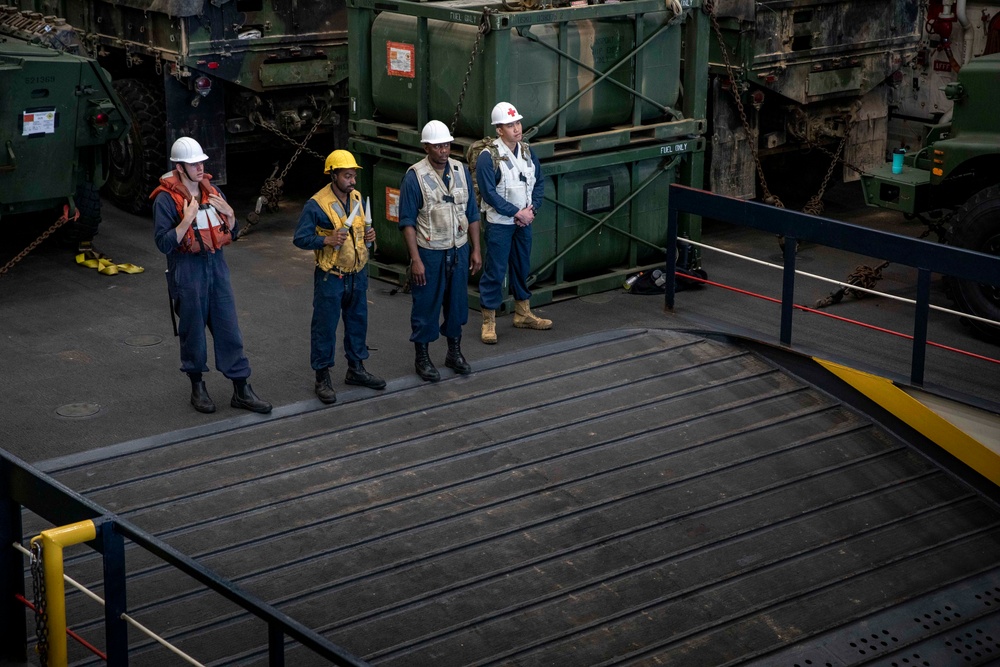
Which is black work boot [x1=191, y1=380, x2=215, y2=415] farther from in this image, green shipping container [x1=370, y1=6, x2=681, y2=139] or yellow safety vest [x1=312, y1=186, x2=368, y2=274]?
green shipping container [x1=370, y1=6, x2=681, y2=139]

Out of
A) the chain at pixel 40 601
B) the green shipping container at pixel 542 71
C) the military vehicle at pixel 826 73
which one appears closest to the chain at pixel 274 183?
the green shipping container at pixel 542 71

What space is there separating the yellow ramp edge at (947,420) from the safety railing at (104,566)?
500 centimetres

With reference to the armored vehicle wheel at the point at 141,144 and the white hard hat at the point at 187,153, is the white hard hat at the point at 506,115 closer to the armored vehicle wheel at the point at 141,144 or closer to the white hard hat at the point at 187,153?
the white hard hat at the point at 187,153

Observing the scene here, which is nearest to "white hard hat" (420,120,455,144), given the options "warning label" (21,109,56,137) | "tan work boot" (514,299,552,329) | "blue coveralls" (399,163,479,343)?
"blue coveralls" (399,163,479,343)

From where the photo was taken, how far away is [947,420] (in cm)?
887

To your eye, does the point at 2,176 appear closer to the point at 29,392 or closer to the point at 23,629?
the point at 29,392

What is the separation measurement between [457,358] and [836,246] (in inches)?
107

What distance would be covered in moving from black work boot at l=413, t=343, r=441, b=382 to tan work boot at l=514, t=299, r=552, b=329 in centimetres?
124

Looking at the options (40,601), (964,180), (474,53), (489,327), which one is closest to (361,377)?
(489,327)

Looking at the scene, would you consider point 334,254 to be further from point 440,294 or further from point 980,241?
point 980,241

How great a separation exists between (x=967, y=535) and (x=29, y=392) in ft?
19.9

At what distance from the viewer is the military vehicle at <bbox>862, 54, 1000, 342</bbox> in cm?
1070

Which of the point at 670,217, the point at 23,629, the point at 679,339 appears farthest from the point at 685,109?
the point at 23,629

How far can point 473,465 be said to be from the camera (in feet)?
27.9
